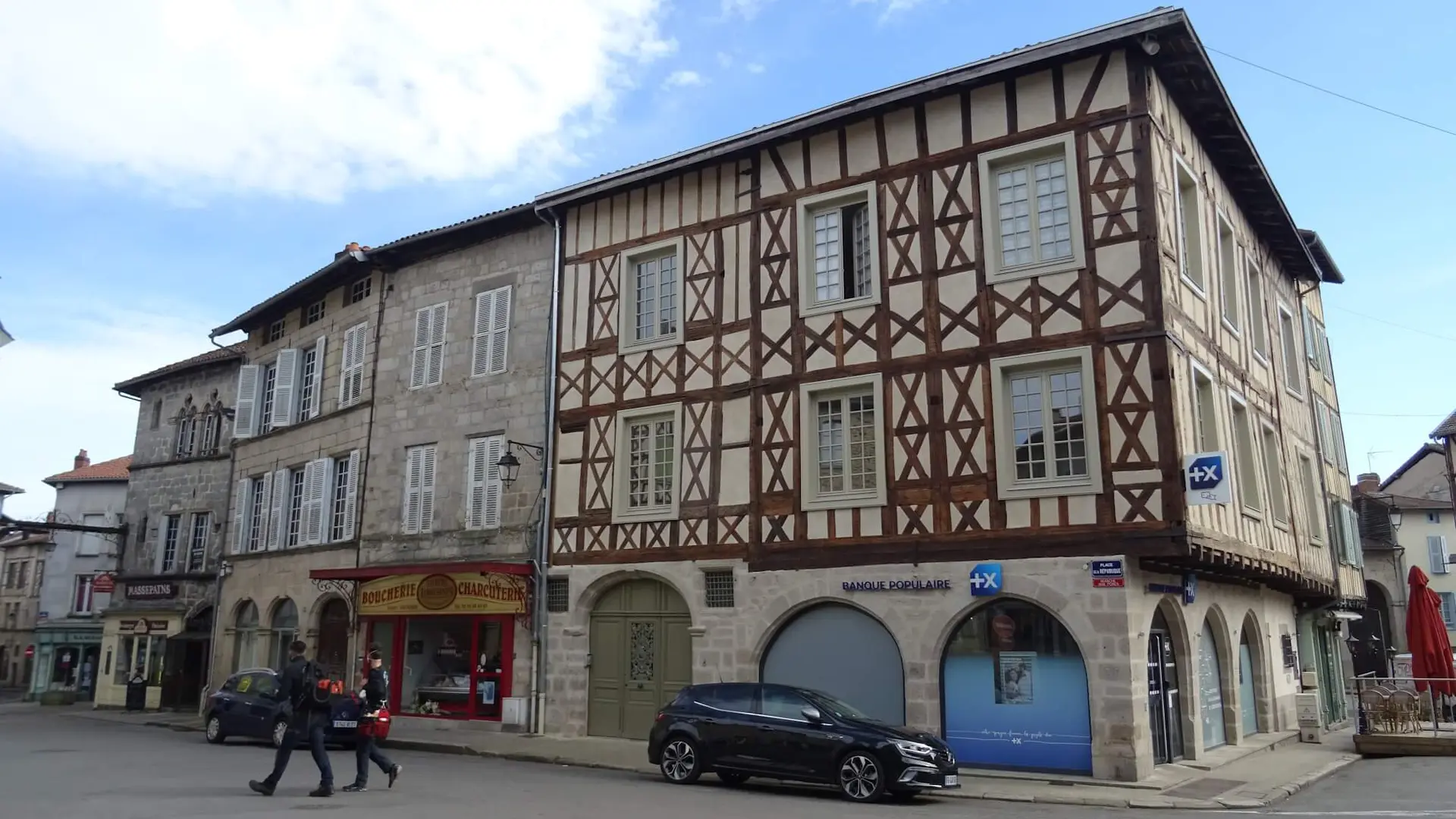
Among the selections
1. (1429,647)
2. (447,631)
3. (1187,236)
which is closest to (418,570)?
(447,631)

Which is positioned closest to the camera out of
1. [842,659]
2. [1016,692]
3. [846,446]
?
[1016,692]

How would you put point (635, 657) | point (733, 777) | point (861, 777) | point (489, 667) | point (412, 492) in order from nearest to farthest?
point (861, 777)
point (733, 777)
point (635, 657)
point (489, 667)
point (412, 492)

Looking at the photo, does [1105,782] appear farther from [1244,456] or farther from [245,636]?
[245,636]

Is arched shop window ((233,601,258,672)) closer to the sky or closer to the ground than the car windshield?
closer to the sky

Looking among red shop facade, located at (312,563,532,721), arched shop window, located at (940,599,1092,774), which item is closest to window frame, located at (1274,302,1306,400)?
arched shop window, located at (940,599,1092,774)

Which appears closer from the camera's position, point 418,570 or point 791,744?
point 791,744

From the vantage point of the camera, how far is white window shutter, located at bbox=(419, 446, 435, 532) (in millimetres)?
19812

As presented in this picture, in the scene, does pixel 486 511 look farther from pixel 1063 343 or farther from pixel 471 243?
pixel 1063 343

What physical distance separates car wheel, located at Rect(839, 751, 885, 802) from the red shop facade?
26.4 ft

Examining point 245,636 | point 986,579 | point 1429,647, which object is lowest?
point 1429,647

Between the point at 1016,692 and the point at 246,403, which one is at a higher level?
the point at 246,403

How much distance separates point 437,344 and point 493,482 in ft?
11.3

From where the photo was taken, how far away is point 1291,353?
21859 millimetres

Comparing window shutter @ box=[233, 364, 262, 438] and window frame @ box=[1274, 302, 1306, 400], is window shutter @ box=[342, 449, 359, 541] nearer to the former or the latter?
window shutter @ box=[233, 364, 262, 438]
